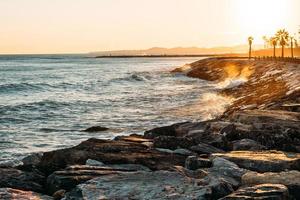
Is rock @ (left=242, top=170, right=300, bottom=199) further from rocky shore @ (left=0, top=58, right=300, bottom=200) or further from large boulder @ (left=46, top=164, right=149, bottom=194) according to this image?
large boulder @ (left=46, top=164, right=149, bottom=194)

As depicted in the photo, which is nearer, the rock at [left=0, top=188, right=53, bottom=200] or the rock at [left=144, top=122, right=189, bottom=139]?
the rock at [left=0, top=188, right=53, bottom=200]

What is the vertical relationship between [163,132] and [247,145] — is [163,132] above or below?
below

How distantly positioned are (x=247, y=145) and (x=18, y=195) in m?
6.56

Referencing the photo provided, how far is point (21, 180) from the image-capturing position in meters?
10.2

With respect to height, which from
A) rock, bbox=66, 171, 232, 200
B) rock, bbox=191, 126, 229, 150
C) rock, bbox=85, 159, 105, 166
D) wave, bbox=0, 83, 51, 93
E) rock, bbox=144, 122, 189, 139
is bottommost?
wave, bbox=0, 83, 51, 93

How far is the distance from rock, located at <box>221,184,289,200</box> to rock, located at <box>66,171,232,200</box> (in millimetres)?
489

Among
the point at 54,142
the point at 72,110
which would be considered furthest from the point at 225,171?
the point at 72,110

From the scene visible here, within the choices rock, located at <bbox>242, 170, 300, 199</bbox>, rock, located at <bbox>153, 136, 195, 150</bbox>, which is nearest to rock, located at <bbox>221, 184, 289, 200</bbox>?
rock, located at <bbox>242, 170, 300, 199</bbox>

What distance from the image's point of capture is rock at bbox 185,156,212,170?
10.6 metres

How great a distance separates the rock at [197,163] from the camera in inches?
416

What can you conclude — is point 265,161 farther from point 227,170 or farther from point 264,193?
point 264,193

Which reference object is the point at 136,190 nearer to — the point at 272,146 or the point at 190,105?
the point at 272,146

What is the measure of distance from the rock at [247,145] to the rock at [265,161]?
1609 mm

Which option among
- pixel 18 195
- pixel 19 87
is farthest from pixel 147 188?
pixel 19 87
